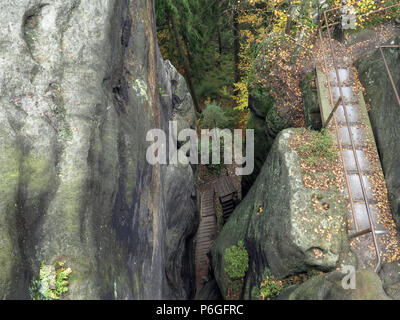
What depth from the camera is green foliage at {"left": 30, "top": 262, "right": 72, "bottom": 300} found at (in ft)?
16.0

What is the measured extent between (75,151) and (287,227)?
6349 millimetres

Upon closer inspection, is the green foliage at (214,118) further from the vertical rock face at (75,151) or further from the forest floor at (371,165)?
the vertical rock face at (75,151)

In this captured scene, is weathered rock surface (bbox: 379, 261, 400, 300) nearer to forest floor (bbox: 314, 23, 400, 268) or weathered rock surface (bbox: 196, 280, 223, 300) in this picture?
forest floor (bbox: 314, 23, 400, 268)

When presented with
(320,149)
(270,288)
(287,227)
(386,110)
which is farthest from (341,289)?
(386,110)

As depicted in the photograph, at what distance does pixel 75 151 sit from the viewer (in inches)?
229

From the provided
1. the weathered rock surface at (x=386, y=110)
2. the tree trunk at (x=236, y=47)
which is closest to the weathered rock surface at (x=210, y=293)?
the weathered rock surface at (x=386, y=110)

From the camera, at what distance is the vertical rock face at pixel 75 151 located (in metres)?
5.09

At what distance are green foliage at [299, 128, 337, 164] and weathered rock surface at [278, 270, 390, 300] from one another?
14.7 ft

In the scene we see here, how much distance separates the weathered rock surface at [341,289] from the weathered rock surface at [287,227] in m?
1.58

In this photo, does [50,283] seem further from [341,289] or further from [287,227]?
[287,227]

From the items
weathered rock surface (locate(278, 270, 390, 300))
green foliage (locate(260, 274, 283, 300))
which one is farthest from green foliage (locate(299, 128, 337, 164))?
weathered rock surface (locate(278, 270, 390, 300))

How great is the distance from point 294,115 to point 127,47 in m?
7.61

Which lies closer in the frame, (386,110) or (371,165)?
(371,165)
